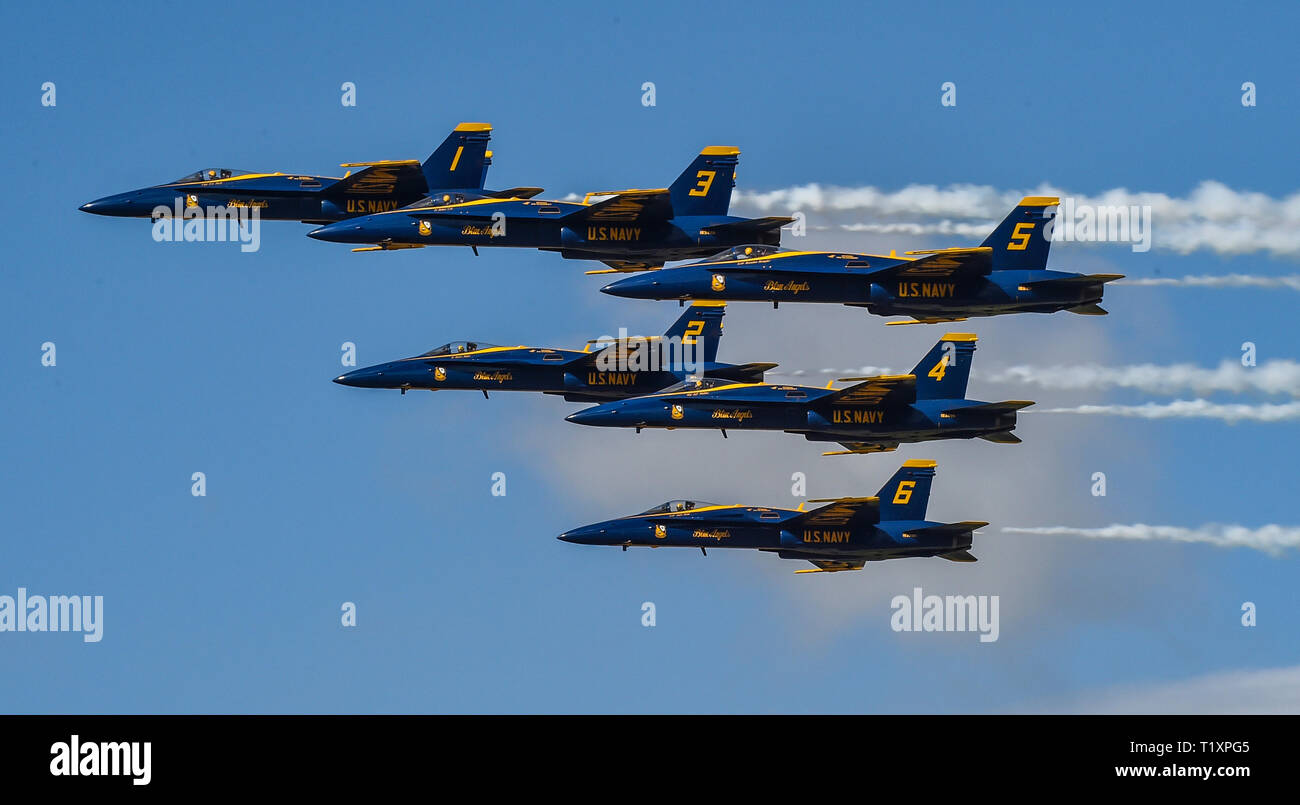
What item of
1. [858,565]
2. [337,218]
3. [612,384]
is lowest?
[858,565]

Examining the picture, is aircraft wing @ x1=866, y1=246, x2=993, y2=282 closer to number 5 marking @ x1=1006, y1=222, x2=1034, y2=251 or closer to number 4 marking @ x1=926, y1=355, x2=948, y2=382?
number 5 marking @ x1=1006, y1=222, x2=1034, y2=251

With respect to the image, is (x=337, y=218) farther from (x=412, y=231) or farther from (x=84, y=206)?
(x=84, y=206)

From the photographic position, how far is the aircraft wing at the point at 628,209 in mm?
88625

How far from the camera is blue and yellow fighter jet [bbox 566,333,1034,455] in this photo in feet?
303

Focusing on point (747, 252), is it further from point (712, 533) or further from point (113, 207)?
point (113, 207)

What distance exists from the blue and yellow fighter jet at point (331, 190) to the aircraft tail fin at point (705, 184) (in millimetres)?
5441

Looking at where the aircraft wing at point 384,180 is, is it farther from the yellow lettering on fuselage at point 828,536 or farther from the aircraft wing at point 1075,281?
A: the aircraft wing at point 1075,281

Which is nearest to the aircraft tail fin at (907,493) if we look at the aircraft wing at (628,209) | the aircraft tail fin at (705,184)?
the aircraft tail fin at (705,184)

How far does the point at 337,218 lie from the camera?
304 ft

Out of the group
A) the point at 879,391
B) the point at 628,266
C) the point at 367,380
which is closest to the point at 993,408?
the point at 879,391

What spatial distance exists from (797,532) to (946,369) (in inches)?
323

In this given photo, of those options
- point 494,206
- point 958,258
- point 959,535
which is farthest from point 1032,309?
point 494,206

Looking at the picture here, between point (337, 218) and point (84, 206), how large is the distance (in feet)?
30.7

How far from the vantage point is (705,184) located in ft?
299
